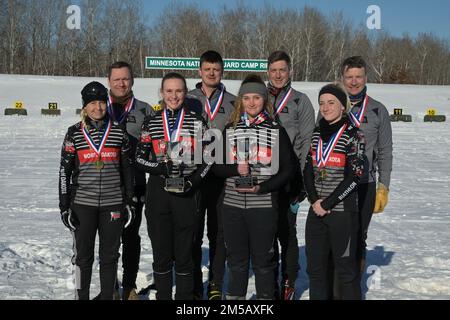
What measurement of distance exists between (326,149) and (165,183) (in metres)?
1.28

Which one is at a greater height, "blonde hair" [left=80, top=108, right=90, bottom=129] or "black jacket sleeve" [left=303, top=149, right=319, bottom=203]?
"blonde hair" [left=80, top=108, right=90, bottom=129]

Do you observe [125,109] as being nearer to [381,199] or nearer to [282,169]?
[282,169]

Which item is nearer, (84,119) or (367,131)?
(84,119)

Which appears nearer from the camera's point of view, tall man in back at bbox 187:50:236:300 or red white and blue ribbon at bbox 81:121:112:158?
red white and blue ribbon at bbox 81:121:112:158

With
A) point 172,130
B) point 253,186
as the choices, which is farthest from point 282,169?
point 172,130

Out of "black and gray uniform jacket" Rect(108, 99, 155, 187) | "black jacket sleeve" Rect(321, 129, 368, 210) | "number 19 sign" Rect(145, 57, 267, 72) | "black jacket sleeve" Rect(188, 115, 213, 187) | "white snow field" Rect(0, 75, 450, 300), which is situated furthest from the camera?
"number 19 sign" Rect(145, 57, 267, 72)

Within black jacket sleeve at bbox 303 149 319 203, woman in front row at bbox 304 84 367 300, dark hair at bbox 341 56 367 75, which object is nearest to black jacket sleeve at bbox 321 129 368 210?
woman in front row at bbox 304 84 367 300

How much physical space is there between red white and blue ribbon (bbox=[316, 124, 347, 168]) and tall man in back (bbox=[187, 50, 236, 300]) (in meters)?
0.94

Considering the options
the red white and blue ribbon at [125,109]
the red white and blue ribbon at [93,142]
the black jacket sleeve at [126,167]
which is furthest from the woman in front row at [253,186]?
the red white and blue ribbon at [125,109]

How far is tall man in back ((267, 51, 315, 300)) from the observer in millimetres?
4555

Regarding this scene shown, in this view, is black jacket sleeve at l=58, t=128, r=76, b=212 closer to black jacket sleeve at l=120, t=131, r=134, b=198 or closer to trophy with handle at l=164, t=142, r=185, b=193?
black jacket sleeve at l=120, t=131, r=134, b=198

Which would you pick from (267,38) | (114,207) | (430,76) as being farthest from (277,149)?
(430,76)

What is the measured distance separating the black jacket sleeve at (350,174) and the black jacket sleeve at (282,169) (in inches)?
13.7

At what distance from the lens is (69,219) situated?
4.05 meters
